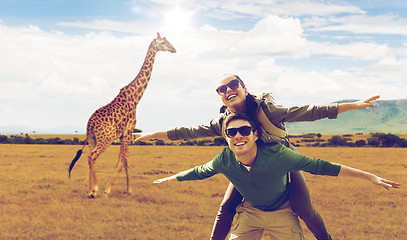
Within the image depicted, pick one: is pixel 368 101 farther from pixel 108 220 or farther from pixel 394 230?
pixel 108 220

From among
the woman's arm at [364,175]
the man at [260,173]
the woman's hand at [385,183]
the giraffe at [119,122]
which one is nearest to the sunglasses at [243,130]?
the man at [260,173]

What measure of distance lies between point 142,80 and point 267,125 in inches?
365

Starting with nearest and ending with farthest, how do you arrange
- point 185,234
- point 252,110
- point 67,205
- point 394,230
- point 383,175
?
point 252,110 → point 185,234 → point 394,230 → point 67,205 → point 383,175

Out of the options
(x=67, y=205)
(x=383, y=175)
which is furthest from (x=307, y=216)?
(x=383, y=175)

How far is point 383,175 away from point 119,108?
42.3ft

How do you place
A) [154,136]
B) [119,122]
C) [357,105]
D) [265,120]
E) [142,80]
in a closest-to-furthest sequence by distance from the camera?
[357,105], [265,120], [154,136], [119,122], [142,80]

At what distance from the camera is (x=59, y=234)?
8.33 meters

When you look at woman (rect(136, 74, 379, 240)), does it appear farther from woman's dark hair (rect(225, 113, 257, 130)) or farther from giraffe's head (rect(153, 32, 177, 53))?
giraffe's head (rect(153, 32, 177, 53))

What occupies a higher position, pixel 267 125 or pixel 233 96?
pixel 233 96

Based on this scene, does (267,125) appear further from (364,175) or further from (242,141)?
(364,175)

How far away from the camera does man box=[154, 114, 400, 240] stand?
4.54 meters

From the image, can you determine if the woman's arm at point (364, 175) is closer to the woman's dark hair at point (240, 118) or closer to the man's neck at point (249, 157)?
the man's neck at point (249, 157)

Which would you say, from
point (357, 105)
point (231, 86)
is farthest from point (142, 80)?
point (357, 105)

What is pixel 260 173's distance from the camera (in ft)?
15.3
